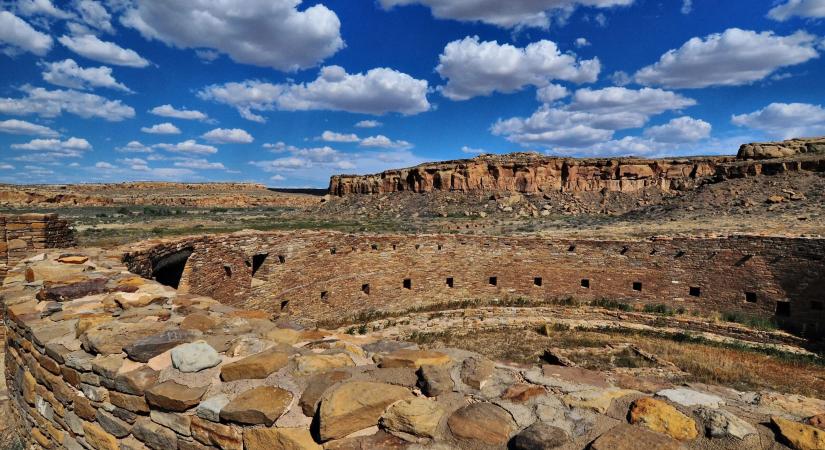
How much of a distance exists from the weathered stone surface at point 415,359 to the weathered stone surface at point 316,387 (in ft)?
1.38

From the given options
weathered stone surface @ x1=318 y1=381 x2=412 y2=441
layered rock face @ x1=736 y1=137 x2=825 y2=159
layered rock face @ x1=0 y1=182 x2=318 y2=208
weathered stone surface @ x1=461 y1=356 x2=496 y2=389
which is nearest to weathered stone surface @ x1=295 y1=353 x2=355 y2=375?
weathered stone surface @ x1=318 y1=381 x2=412 y2=441

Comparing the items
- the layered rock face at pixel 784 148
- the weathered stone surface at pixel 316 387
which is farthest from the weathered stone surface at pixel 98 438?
the layered rock face at pixel 784 148

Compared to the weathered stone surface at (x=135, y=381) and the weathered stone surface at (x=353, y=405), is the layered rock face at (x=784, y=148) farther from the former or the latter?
the weathered stone surface at (x=135, y=381)

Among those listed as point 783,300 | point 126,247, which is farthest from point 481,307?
point 126,247

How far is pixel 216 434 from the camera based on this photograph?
9.51 ft

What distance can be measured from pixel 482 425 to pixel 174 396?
2.28 m

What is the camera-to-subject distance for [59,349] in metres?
3.74

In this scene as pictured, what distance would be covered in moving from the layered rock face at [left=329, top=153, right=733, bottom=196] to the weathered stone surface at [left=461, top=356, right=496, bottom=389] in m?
Result: 42.4

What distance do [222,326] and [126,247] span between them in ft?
22.6

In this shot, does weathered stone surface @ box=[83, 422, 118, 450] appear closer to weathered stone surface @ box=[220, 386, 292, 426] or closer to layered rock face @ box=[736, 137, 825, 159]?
weathered stone surface @ box=[220, 386, 292, 426]

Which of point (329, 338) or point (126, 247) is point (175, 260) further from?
point (329, 338)

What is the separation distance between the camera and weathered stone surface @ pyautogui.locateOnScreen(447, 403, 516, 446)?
265 cm

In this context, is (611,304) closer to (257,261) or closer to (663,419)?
(257,261)

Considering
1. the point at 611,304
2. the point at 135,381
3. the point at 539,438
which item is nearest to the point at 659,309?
the point at 611,304
